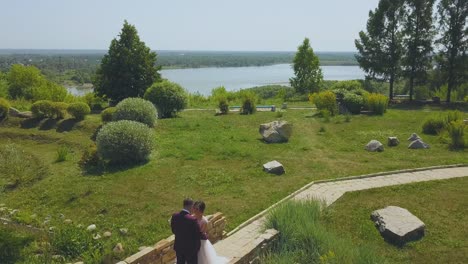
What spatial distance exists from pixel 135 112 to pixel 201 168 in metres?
5.83

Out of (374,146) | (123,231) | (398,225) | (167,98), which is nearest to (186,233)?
(123,231)

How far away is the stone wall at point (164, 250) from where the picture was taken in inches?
274

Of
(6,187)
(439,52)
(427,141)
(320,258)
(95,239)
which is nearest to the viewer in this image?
(320,258)

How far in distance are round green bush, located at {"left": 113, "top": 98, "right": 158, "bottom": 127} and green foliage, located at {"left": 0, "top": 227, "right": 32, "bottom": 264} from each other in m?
10.2

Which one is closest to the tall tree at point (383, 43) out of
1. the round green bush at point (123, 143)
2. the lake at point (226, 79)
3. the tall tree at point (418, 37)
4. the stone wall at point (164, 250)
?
the tall tree at point (418, 37)

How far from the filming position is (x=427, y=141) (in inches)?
674

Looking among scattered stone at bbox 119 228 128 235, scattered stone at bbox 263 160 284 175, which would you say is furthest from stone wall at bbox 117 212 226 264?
scattered stone at bbox 263 160 284 175

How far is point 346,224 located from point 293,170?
4.15 metres

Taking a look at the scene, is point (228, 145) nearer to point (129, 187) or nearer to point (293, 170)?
point (293, 170)

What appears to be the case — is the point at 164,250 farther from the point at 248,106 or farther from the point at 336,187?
the point at 248,106

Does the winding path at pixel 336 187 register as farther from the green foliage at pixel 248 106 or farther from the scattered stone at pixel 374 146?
the green foliage at pixel 248 106

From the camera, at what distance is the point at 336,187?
466 inches

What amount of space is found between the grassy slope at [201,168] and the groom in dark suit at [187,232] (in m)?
2.58

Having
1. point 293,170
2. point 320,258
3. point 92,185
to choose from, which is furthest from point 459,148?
point 92,185
